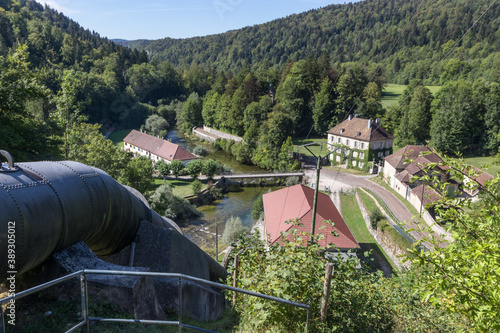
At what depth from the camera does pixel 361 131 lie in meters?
49.2

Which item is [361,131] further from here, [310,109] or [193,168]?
[193,168]

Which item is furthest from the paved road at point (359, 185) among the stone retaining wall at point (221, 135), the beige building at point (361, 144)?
the stone retaining wall at point (221, 135)

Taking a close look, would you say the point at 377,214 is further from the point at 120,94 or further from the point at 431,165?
the point at 120,94

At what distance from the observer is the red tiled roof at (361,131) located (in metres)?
48.1

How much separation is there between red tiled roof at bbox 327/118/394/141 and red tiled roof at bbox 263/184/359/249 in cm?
2543

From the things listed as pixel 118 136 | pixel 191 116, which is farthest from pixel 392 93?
pixel 118 136

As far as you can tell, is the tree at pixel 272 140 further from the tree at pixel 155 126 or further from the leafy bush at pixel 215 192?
the tree at pixel 155 126

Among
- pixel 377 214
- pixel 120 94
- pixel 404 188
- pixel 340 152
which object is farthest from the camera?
pixel 120 94

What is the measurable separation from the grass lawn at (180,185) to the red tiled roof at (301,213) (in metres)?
13.6

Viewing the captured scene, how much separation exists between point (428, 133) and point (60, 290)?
58637mm

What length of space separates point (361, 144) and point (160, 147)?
29.2 meters

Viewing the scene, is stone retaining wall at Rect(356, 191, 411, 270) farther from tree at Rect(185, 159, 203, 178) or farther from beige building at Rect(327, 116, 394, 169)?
tree at Rect(185, 159, 203, 178)

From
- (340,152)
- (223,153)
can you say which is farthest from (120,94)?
(340,152)

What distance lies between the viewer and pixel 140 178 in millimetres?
27891
